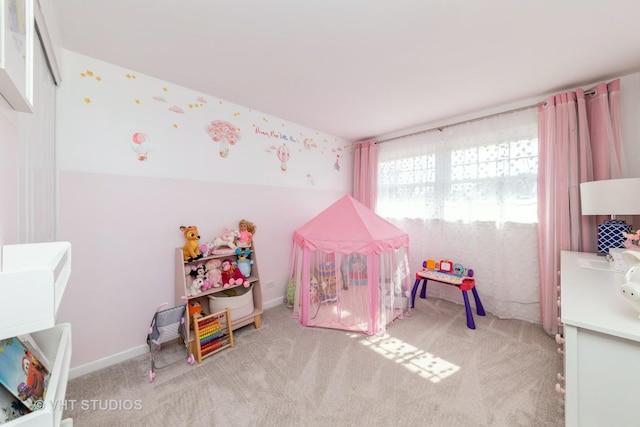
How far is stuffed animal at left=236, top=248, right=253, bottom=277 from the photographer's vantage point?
2617 millimetres

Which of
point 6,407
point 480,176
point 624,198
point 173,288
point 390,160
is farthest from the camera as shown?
point 390,160

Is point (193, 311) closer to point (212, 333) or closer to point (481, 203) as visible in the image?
point (212, 333)

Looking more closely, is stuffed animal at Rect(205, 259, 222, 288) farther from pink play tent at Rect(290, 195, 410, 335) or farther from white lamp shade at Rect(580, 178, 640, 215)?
white lamp shade at Rect(580, 178, 640, 215)

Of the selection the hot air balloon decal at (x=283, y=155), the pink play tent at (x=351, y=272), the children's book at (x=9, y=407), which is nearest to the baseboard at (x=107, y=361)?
the pink play tent at (x=351, y=272)

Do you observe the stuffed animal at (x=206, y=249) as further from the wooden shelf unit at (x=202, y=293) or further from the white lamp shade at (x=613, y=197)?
the white lamp shade at (x=613, y=197)

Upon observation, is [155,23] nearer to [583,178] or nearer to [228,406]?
[228,406]

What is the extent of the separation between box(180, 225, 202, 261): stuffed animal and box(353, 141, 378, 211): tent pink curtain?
106 inches

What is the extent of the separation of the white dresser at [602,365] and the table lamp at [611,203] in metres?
1.26

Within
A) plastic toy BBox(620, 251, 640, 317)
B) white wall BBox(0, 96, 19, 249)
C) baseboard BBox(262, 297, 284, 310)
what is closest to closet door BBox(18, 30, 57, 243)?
white wall BBox(0, 96, 19, 249)

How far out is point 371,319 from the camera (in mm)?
2453

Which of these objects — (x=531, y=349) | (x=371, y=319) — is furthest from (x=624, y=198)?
(x=371, y=319)

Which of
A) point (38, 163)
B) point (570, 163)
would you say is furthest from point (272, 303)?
point (570, 163)

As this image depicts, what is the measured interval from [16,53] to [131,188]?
5.55ft

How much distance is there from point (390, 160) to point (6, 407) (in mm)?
3985
